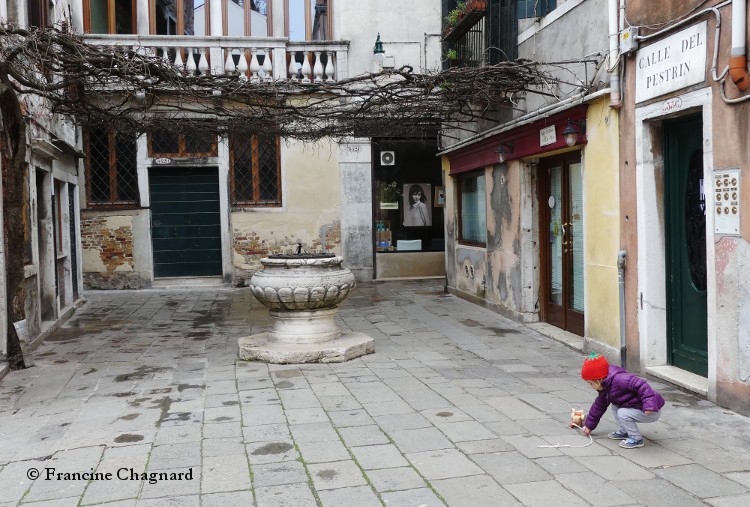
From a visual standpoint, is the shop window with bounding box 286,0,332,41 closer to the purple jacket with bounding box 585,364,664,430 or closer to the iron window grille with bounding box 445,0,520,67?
the iron window grille with bounding box 445,0,520,67

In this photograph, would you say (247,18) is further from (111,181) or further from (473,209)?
(473,209)

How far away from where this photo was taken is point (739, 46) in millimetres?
5160

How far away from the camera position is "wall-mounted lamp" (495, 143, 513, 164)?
10008 millimetres

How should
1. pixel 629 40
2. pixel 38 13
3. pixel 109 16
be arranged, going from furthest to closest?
pixel 109 16, pixel 38 13, pixel 629 40

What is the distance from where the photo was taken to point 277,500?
395 cm

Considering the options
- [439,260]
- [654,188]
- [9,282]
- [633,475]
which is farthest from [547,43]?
[439,260]

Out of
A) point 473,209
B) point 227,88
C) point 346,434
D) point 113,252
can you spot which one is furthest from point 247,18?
point 346,434

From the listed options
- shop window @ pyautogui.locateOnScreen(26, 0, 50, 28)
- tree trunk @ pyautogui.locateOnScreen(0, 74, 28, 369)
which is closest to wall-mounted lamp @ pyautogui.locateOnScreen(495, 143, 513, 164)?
tree trunk @ pyautogui.locateOnScreen(0, 74, 28, 369)

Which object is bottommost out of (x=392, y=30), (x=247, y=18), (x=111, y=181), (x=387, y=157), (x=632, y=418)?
(x=632, y=418)

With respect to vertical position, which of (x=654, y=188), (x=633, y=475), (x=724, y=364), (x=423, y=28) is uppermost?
(x=423, y=28)

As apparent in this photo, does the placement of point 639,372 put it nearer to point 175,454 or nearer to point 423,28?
point 175,454

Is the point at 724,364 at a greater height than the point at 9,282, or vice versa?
the point at 9,282

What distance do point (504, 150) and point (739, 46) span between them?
4.99 meters

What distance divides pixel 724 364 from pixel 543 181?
459 cm
